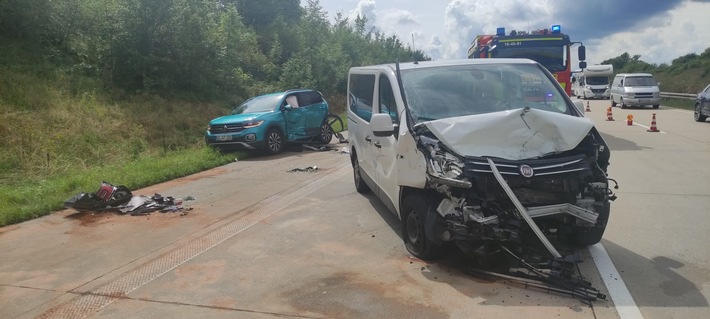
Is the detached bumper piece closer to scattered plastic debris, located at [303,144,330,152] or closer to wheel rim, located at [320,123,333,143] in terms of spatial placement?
scattered plastic debris, located at [303,144,330,152]

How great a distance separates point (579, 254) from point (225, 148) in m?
10.6

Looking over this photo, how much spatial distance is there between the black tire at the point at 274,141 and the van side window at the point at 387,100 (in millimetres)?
7988

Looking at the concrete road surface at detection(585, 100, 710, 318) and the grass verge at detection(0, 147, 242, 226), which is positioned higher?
the grass verge at detection(0, 147, 242, 226)

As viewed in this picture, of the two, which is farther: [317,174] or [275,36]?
[275,36]

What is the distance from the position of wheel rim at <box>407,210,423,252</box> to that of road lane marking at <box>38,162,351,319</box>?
7.49 ft

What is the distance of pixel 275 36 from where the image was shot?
32719mm

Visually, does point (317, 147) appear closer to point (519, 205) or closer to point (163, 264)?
point (163, 264)

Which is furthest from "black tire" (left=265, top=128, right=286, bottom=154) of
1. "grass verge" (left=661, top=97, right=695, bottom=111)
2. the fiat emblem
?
"grass verge" (left=661, top=97, right=695, bottom=111)

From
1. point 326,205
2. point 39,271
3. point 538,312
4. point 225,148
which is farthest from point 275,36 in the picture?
point 538,312

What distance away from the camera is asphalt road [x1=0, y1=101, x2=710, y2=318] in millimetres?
→ 4312

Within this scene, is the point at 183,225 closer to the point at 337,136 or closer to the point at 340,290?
the point at 340,290

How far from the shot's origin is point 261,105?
49.9ft

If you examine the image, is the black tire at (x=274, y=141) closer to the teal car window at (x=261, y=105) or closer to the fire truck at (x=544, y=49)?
the teal car window at (x=261, y=105)

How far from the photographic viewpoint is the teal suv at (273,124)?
14.0m
